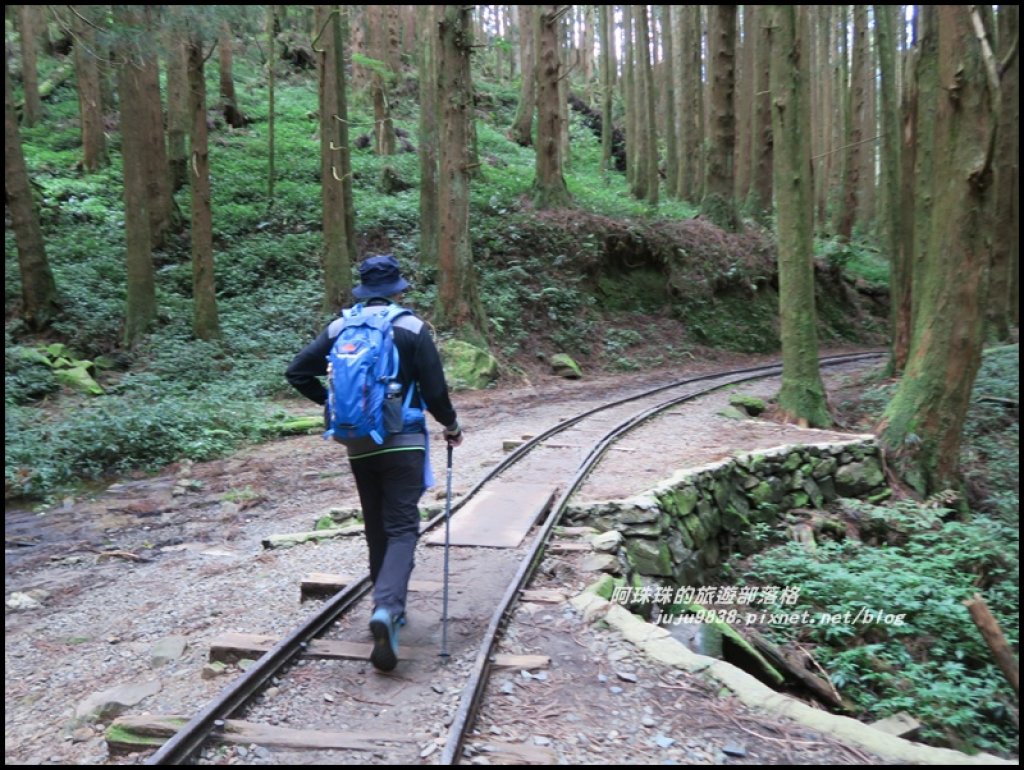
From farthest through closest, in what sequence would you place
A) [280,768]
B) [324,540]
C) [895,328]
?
1. [895,328]
2. [324,540]
3. [280,768]

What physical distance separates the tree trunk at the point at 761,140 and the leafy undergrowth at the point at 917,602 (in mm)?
16406

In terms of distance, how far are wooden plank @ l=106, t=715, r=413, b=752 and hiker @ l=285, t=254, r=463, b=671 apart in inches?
23.8

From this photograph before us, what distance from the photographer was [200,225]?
15.0 metres

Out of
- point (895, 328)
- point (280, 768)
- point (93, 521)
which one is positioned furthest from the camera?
point (895, 328)

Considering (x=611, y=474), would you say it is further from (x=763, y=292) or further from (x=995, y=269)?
(x=763, y=292)

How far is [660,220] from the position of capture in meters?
22.8

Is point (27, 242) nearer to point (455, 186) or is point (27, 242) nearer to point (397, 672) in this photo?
point (455, 186)

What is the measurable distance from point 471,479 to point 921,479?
602 cm

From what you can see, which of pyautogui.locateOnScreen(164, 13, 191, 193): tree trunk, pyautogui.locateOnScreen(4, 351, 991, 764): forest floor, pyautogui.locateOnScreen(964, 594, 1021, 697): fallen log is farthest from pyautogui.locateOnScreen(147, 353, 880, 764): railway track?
pyautogui.locateOnScreen(164, 13, 191, 193): tree trunk

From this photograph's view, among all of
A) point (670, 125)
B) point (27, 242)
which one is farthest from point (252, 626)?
point (670, 125)

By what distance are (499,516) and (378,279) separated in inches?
119

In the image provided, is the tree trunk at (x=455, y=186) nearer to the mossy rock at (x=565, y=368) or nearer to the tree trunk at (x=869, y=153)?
the mossy rock at (x=565, y=368)

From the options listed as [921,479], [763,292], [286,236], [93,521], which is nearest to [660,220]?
[763,292]

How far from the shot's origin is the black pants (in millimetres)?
4023
